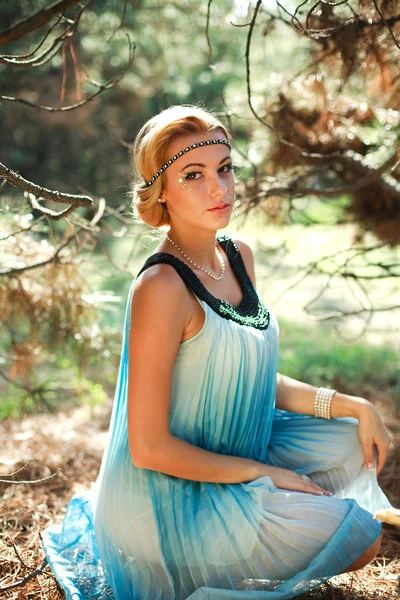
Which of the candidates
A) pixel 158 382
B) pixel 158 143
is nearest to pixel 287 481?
pixel 158 382

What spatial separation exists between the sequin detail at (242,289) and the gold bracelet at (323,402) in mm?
286

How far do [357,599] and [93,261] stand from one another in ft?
5.79

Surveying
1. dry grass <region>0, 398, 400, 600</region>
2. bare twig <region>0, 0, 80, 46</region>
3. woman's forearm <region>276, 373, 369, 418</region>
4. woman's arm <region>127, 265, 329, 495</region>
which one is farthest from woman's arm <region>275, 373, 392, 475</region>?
bare twig <region>0, 0, 80, 46</region>

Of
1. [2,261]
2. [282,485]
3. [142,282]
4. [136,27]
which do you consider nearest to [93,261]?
[2,261]

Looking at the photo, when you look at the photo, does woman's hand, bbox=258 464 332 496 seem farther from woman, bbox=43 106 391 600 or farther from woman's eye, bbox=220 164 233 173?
woman's eye, bbox=220 164 233 173

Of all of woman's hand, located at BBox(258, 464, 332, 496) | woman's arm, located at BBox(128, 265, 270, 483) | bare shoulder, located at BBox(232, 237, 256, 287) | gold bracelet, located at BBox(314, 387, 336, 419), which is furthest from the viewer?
bare shoulder, located at BBox(232, 237, 256, 287)

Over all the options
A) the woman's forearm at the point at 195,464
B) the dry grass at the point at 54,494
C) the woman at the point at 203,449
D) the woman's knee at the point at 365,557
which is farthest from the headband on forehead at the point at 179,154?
the woman's knee at the point at 365,557

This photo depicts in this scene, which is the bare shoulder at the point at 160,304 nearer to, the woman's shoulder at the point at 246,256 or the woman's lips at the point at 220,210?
the woman's lips at the point at 220,210

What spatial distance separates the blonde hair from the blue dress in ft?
0.72

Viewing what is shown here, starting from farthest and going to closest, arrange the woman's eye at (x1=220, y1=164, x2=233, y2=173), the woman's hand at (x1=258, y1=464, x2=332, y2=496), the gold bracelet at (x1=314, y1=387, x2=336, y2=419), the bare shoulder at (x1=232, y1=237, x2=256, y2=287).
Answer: the bare shoulder at (x1=232, y1=237, x2=256, y2=287)
the gold bracelet at (x1=314, y1=387, x2=336, y2=419)
the woman's eye at (x1=220, y1=164, x2=233, y2=173)
the woman's hand at (x1=258, y1=464, x2=332, y2=496)

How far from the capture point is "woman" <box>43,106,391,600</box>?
1654 mm

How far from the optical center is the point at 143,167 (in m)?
1.91

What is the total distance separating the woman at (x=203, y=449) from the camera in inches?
65.1

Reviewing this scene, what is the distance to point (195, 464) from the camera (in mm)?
1705
